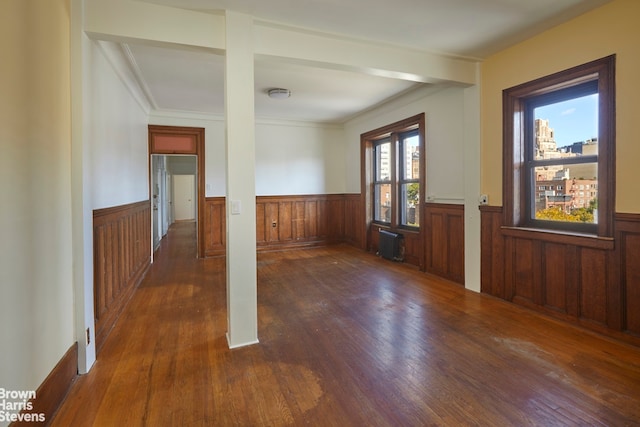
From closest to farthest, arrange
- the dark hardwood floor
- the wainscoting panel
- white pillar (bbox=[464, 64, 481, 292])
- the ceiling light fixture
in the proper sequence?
1. the dark hardwood floor
2. white pillar (bbox=[464, 64, 481, 292])
3. the ceiling light fixture
4. the wainscoting panel

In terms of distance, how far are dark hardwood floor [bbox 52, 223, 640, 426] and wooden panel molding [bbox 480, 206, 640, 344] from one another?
0.15m

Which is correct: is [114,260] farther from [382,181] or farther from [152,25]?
[382,181]

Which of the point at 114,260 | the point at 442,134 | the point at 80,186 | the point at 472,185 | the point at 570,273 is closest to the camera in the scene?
the point at 80,186

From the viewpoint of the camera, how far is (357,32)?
289 centimetres

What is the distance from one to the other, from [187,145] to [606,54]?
5843mm

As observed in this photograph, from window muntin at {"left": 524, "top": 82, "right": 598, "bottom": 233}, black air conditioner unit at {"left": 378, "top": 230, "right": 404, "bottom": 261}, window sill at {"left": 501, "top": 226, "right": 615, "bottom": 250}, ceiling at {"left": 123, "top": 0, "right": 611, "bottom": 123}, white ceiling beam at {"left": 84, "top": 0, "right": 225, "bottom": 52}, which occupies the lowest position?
black air conditioner unit at {"left": 378, "top": 230, "right": 404, "bottom": 261}

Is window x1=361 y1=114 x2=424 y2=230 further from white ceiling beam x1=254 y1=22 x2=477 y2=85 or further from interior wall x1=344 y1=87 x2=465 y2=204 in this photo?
white ceiling beam x1=254 y1=22 x2=477 y2=85

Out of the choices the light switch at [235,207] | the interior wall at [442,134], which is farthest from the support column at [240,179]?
the interior wall at [442,134]

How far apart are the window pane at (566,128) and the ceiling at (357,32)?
743 millimetres

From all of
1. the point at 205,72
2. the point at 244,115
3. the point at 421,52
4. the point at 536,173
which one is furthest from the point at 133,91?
the point at 536,173

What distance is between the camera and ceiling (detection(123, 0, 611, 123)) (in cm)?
250

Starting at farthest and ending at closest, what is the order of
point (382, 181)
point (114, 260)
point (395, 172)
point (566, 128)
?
1. point (382, 181)
2. point (395, 172)
3. point (114, 260)
4. point (566, 128)

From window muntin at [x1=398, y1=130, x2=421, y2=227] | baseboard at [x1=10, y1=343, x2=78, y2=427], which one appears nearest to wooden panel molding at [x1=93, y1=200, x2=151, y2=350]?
baseboard at [x1=10, y1=343, x2=78, y2=427]

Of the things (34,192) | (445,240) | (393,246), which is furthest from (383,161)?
(34,192)
